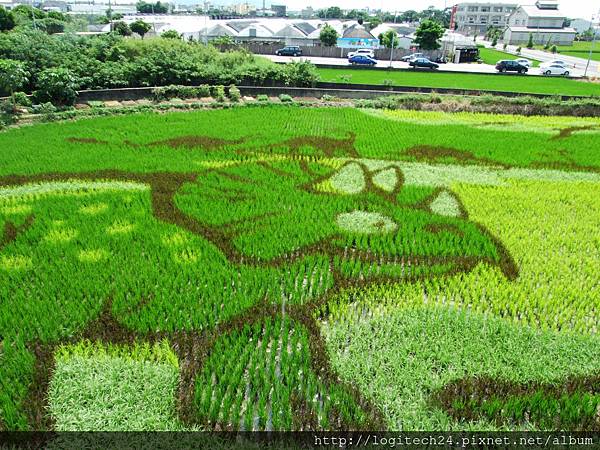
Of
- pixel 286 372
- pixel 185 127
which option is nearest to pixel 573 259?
pixel 286 372

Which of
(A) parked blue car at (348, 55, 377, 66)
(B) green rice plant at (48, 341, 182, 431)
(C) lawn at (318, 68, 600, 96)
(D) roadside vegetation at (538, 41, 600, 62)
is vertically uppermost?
(D) roadside vegetation at (538, 41, 600, 62)

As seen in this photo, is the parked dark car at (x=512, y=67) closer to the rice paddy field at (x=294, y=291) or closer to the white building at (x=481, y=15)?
the rice paddy field at (x=294, y=291)

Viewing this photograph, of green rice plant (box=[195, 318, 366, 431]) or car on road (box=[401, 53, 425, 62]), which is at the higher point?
car on road (box=[401, 53, 425, 62])

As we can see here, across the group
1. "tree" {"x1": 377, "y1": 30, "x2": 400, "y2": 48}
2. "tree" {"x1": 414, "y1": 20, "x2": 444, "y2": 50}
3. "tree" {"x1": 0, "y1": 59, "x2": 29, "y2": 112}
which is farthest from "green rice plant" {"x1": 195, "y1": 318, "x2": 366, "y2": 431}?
"tree" {"x1": 377, "y1": 30, "x2": 400, "y2": 48}

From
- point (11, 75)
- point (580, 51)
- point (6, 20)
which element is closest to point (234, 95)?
point (11, 75)

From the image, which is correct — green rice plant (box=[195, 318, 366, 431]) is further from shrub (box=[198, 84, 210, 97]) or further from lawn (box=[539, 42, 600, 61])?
lawn (box=[539, 42, 600, 61])

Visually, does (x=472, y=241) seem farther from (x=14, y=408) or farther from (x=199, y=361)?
(x=14, y=408)

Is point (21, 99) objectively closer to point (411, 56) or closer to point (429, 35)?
point (411, 56)

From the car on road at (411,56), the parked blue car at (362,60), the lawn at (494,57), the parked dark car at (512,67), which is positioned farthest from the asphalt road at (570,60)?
the parked blue car at (362,60)
